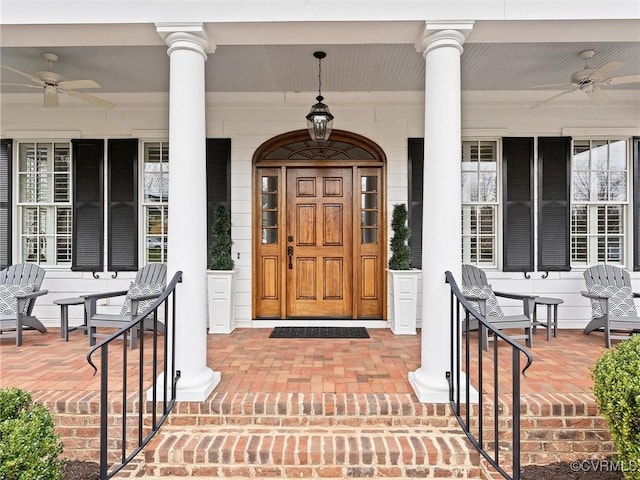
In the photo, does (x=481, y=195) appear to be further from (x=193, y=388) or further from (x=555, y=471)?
(x=193, y=388)

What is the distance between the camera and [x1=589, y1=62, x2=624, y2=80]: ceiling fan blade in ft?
11.6

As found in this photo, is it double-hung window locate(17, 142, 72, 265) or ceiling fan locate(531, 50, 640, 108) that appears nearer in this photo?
ceiling fan locate(531, 50, 640, 108)

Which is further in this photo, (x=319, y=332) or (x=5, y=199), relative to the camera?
(x=5, y=199)

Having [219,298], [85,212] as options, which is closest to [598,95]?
[219,298]

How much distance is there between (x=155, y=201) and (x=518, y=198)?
15.5 ft

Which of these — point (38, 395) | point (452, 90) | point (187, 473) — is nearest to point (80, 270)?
point (38, 395)

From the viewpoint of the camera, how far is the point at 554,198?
5.05 m

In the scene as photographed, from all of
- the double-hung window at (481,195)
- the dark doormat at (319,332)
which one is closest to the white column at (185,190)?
the dark doormat at (319,332)

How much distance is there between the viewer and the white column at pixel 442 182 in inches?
111

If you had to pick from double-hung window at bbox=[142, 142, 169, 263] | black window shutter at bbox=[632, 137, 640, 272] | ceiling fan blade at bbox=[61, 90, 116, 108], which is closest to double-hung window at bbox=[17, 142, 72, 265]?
double-hung window at bbox=[142, 142, 169, 263]

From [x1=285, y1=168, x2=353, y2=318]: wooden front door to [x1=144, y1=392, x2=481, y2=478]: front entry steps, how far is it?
2.40m

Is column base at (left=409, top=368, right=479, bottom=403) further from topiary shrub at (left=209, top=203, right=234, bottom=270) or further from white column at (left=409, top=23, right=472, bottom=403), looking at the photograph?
topiary shrub at (left=209, top=203, right=234, bottom=270)

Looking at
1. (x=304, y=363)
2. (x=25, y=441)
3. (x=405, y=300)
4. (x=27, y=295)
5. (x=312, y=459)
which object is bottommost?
(x=312, y=459)

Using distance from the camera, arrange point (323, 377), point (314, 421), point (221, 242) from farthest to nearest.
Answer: point (221, 242) → point (323, 377) → point (314, 421)
